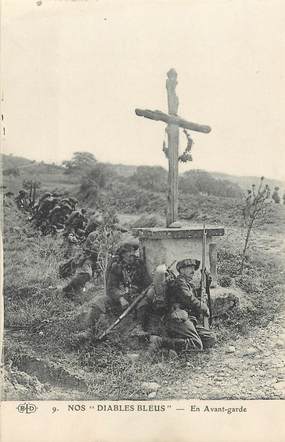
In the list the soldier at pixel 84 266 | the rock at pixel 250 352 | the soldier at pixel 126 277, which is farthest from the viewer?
the soldier at pixel 84 266

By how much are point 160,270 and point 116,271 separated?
1.13 feet

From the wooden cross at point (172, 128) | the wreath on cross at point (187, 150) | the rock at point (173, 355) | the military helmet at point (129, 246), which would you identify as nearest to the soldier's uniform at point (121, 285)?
the military helmet at point (129, 246)

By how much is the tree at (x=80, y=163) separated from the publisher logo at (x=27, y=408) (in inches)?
65.5

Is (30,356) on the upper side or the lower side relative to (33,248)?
lower

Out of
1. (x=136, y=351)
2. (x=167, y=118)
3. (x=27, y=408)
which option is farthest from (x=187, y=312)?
(x=167, y=118)

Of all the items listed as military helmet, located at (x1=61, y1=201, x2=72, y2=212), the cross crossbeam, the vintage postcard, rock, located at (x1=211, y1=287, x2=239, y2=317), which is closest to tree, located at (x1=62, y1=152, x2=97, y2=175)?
the vintage postcard

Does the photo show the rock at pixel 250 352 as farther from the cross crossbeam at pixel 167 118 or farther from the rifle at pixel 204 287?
the cross crossbeam at pixel 167 118

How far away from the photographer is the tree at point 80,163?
4.14 m

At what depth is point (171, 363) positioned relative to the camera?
395 centimetres

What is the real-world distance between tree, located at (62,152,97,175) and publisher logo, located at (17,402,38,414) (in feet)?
5.45

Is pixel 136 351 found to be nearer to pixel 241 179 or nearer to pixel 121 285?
pixel 121 285

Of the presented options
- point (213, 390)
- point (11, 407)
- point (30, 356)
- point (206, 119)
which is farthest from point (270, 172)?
point (11, 407)

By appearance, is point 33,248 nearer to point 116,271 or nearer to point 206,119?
point 116,271

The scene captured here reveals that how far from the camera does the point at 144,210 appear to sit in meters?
4.28
